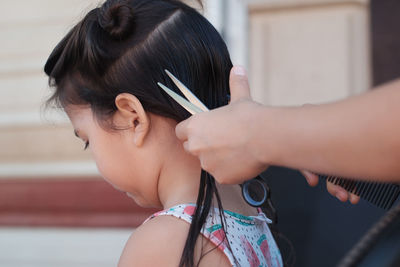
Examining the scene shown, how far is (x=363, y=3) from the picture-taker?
196cm

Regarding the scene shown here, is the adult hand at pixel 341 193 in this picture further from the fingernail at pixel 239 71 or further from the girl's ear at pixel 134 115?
the girl's ear at pixel 134 115

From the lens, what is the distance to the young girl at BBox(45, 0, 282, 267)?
2.62 feet

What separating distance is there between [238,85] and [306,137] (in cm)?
15

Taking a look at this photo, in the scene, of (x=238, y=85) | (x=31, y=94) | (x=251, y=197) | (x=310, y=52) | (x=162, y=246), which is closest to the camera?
(x=238, y=85)

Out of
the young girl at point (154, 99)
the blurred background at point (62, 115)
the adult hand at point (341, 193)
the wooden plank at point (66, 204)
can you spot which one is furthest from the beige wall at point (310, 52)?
the adult hand at point (341, 193)

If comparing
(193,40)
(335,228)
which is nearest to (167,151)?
(193,40)

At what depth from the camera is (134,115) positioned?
820 mm

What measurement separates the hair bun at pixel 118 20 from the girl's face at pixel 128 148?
12cm

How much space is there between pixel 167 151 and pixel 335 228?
431mm

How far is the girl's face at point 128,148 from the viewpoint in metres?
0.82

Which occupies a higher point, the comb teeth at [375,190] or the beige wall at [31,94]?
the comb teeth at [375,190]

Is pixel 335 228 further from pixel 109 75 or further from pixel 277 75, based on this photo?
pixel 277 75

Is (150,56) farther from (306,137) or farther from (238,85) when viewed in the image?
(306,137)

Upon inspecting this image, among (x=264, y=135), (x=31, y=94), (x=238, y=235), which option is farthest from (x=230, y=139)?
(x=31, y=94)
